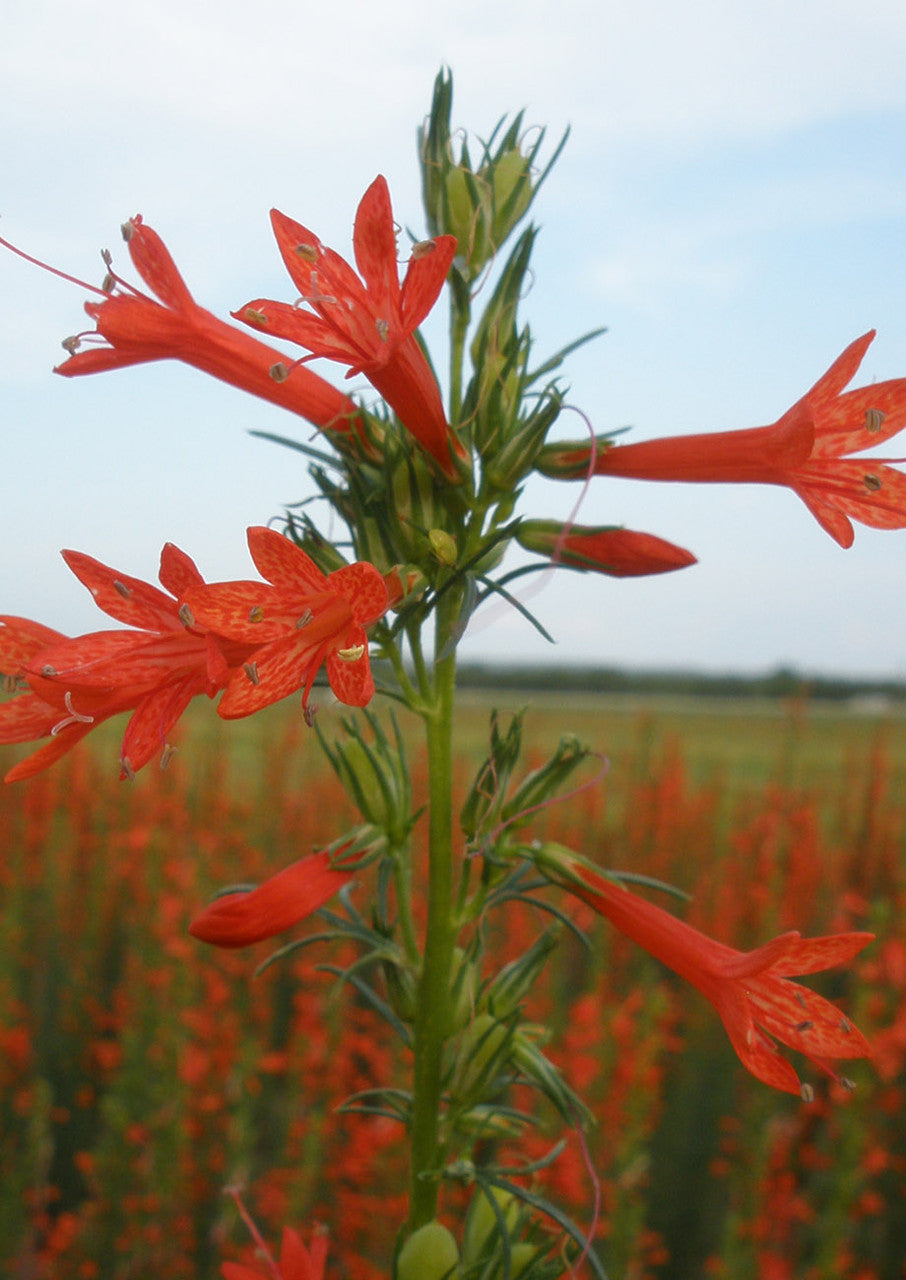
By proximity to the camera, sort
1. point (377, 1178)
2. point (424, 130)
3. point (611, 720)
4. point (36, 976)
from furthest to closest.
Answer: point (611, 720)
point (36, 976)
point (377, 1178)
point (424, 130)

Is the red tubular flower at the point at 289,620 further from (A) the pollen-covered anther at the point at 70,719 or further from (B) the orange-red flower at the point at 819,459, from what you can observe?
(B) the orange-red flower at the point at 819,459

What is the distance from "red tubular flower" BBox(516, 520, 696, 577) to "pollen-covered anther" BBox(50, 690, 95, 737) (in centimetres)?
64

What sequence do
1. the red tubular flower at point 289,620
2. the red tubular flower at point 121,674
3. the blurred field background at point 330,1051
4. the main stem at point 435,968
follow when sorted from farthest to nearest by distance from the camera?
the blurred field background at point 330,1051 → the main stem at point 435,968 → the red tubular flower at point 121,674 → the red tubular flower at point 289,620

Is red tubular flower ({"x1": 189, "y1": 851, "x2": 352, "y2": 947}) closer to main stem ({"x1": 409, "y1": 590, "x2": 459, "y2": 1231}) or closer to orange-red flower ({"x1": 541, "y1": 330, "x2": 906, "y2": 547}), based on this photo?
main stem ({"x1": 409, "y1": 590, "x2": 459, "y2": 1231})

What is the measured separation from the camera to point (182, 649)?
4.48 ft

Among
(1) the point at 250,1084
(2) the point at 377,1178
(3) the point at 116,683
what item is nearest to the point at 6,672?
(3) the point at 116,683

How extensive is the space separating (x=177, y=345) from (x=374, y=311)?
0.38 m

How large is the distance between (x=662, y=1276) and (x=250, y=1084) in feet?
6.03

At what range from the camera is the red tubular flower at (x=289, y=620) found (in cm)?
119

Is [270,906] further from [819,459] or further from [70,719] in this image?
[819,459]

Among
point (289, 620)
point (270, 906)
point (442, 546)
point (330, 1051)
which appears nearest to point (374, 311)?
point (442, 546)

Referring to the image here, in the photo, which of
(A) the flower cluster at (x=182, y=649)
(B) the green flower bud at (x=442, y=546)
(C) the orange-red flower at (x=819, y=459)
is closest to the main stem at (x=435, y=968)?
(B) the green flower bud at (x=442, y=546)

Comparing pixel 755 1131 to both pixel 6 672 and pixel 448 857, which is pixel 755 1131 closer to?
pixel 448 857

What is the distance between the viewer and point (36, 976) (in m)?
5.26
